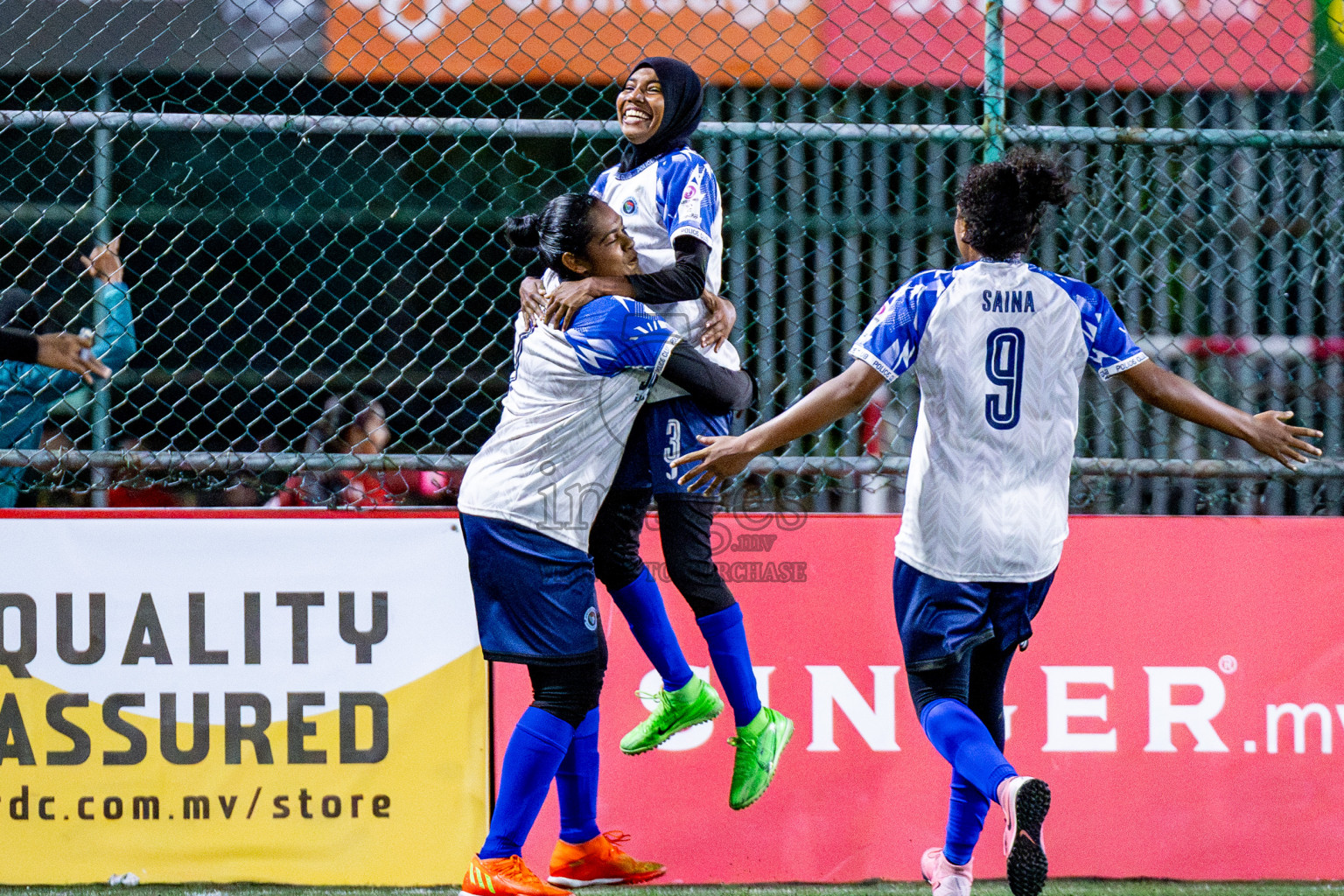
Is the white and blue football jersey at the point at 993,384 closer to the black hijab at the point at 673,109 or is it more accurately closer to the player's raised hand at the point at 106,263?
the black hijab at the point at 673,109

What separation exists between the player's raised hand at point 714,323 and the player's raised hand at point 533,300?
1.45ft

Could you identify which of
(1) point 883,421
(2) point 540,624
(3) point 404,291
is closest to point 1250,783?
(1) point 883,421

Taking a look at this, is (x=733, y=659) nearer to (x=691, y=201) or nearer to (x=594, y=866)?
(x=594, y=866)

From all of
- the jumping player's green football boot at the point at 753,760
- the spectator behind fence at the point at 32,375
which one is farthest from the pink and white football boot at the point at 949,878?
the spectator behind fence at the point at 32,375

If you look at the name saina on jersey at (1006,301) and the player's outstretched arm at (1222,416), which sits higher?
the name saina on jersey at (1006,301)

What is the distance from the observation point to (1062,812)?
4.04 metres

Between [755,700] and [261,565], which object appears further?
[261,565]

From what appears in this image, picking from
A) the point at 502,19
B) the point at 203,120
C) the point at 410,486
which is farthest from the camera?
the point at 502,19

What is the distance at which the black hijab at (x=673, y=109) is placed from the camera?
3.54 metres

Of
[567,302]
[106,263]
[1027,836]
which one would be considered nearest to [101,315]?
[106,263]

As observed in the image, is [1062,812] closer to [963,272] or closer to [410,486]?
[963,272]

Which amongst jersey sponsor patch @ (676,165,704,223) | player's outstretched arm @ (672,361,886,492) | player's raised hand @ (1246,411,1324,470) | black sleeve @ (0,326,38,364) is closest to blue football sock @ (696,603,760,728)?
player's outstretched arm @ (672,361,886,492)

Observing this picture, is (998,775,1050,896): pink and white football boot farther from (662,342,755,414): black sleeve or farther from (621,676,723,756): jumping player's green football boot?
(662,342,755,414): black sleeve

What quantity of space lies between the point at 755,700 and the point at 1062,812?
1.15 m
